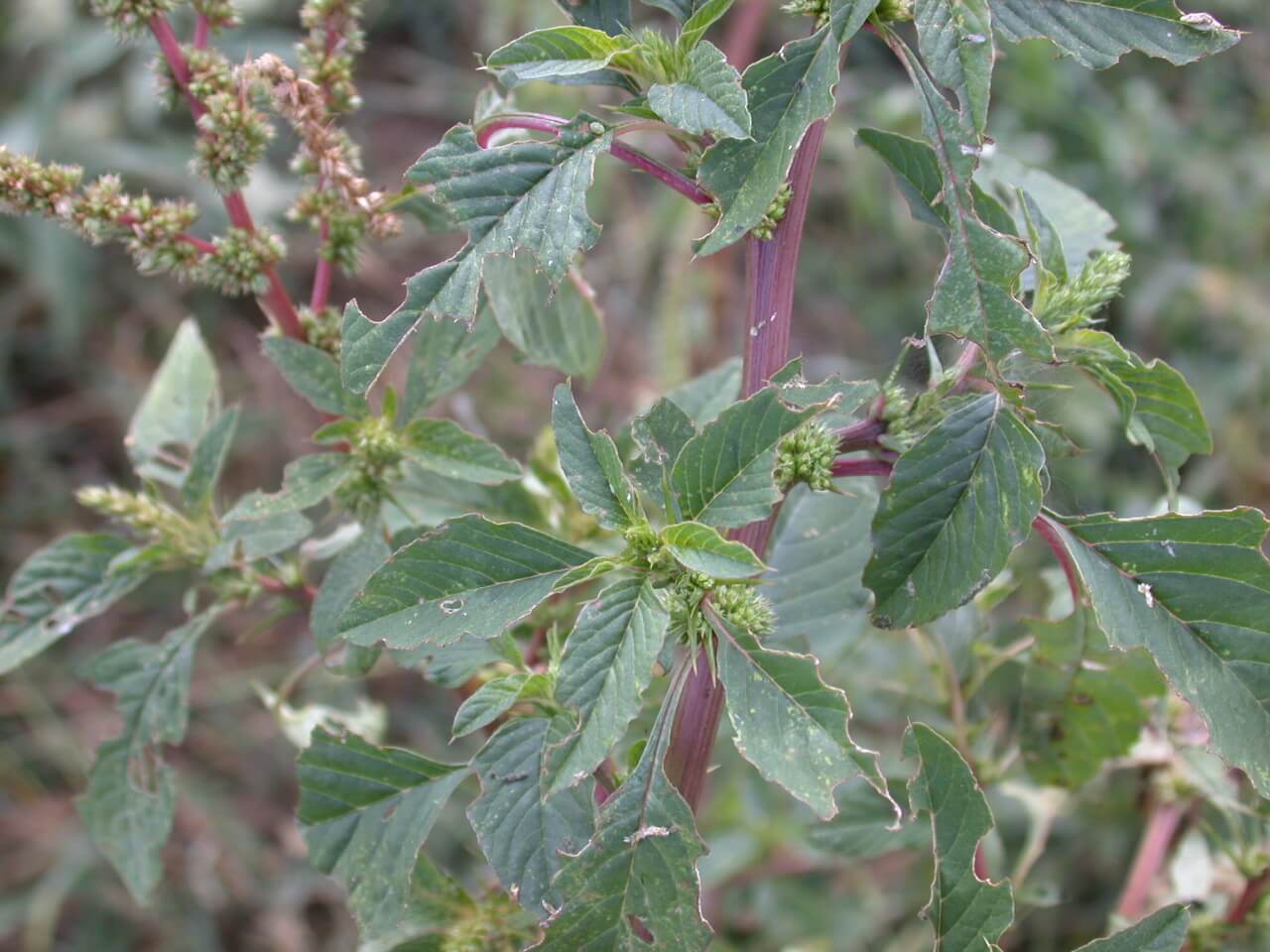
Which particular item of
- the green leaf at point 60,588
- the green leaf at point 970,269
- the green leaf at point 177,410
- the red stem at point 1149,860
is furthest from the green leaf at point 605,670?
the red stem at point 1149,860

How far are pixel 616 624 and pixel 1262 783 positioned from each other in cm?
56

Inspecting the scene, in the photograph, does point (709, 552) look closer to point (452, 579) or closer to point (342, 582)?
point (452, 579)

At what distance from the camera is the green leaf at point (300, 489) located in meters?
1.08

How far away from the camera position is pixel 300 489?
43.7 inches

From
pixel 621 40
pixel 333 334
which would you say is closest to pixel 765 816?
pixel 333 334

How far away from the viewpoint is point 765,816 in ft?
7.29

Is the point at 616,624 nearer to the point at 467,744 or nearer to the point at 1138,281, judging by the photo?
the point at 467,744

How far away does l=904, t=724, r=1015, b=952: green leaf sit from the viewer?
3.11 feet

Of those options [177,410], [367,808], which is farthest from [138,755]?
[177,410]

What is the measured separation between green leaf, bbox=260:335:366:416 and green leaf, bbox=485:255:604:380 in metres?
0.18

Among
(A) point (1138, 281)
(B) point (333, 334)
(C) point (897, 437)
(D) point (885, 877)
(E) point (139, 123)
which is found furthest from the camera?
(E) point (139, 123)

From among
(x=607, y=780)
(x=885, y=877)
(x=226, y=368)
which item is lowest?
(x=885, y=877)

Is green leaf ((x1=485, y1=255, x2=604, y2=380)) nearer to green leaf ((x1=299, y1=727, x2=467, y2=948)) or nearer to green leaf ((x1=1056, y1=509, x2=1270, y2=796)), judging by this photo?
green leaf ((x1=299, y1=727, x2=467, y2=948))

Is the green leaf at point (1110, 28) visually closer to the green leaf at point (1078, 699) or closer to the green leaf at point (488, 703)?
the green leaf at point (1078, 699)
